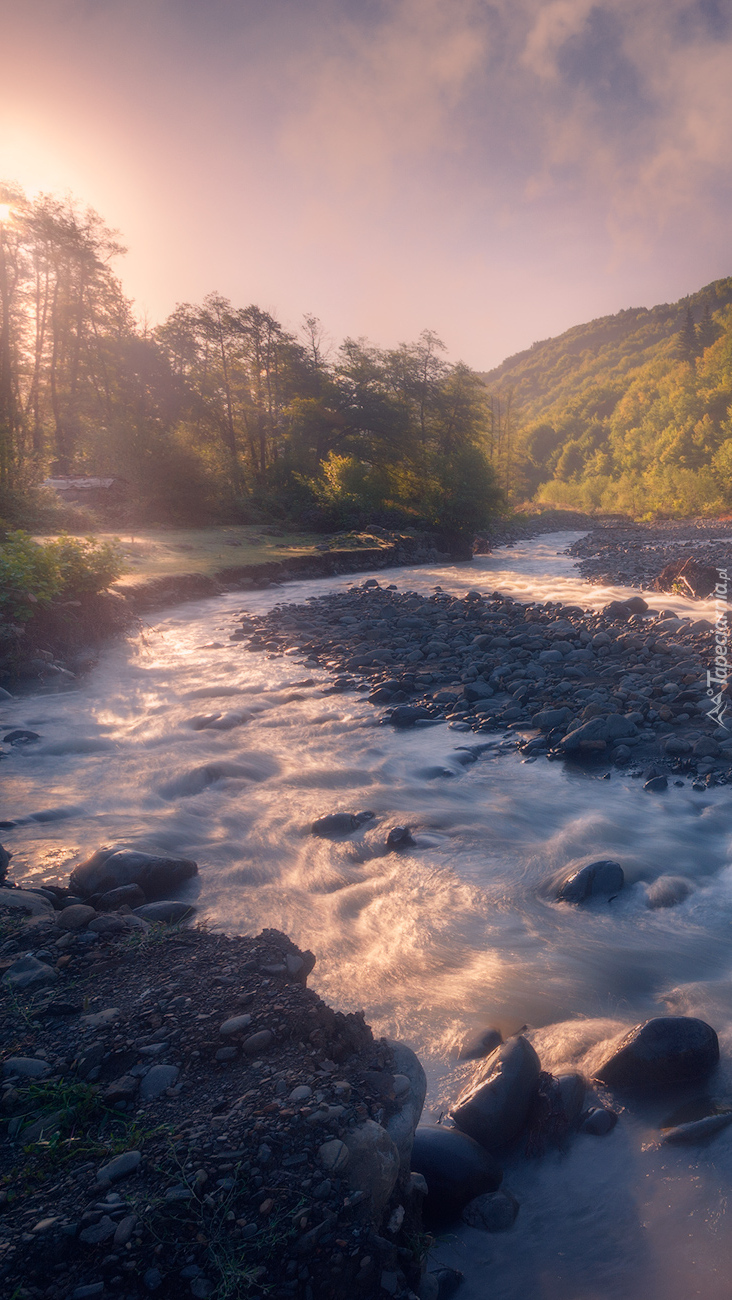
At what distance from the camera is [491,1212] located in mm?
2395

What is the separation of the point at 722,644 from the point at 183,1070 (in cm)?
915

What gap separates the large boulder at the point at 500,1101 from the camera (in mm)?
2646

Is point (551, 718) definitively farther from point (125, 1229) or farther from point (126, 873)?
point (125, 1229)

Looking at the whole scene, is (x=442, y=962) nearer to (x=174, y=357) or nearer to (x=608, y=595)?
(x=608, y=595)

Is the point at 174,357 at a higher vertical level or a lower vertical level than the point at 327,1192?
higher

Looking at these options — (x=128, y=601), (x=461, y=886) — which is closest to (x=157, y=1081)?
(x=461, y=886)

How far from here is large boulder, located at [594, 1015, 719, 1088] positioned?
290cm

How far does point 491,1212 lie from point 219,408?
39.4 m

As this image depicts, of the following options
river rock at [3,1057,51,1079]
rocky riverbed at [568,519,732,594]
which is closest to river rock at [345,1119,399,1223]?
river rock at [3,1057,51,1079]

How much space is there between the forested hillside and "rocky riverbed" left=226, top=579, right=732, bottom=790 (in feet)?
129

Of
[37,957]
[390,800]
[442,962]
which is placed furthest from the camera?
[390,800]

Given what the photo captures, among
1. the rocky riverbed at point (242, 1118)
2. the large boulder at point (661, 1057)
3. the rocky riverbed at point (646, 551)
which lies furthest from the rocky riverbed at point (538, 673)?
the rocky riverbed at point (646, 551)

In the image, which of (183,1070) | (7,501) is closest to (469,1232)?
(183,1070)

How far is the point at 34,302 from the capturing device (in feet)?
105
